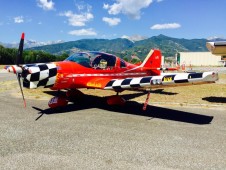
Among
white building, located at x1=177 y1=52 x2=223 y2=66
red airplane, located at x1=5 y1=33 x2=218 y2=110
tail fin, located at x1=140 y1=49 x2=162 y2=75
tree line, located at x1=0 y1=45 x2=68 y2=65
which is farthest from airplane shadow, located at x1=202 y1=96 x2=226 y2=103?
white building, located at x1=177 y1=52 x2=223 y2=66

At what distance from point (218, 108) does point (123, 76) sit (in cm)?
482

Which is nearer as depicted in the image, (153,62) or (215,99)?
(215,99)

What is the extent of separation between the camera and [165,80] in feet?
28.6

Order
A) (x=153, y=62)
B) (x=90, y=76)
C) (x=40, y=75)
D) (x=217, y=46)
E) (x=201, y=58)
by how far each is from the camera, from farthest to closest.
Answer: (x=201, y=58), (x=153, y=62), (x=217, y=46), (x=90, y=76), (x=40, y=75)

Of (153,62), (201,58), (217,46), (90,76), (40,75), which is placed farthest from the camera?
(201,58)

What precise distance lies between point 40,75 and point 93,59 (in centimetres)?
279

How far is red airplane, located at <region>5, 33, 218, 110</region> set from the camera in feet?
28.7

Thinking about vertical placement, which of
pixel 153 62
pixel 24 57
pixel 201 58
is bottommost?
pixel 153 62

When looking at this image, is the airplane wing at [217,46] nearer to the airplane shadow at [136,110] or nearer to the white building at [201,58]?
the airplane shadow at [136,110]

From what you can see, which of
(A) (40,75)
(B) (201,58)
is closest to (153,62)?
(A) (40,75)

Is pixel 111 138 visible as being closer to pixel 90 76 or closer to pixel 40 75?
pixel 40 75

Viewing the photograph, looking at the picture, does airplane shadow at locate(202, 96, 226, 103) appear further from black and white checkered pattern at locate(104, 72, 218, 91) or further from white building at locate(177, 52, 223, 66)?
white building at locate(177, 52, 223, 66)

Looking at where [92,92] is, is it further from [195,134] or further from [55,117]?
[195,134]

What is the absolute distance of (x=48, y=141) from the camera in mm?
6609
